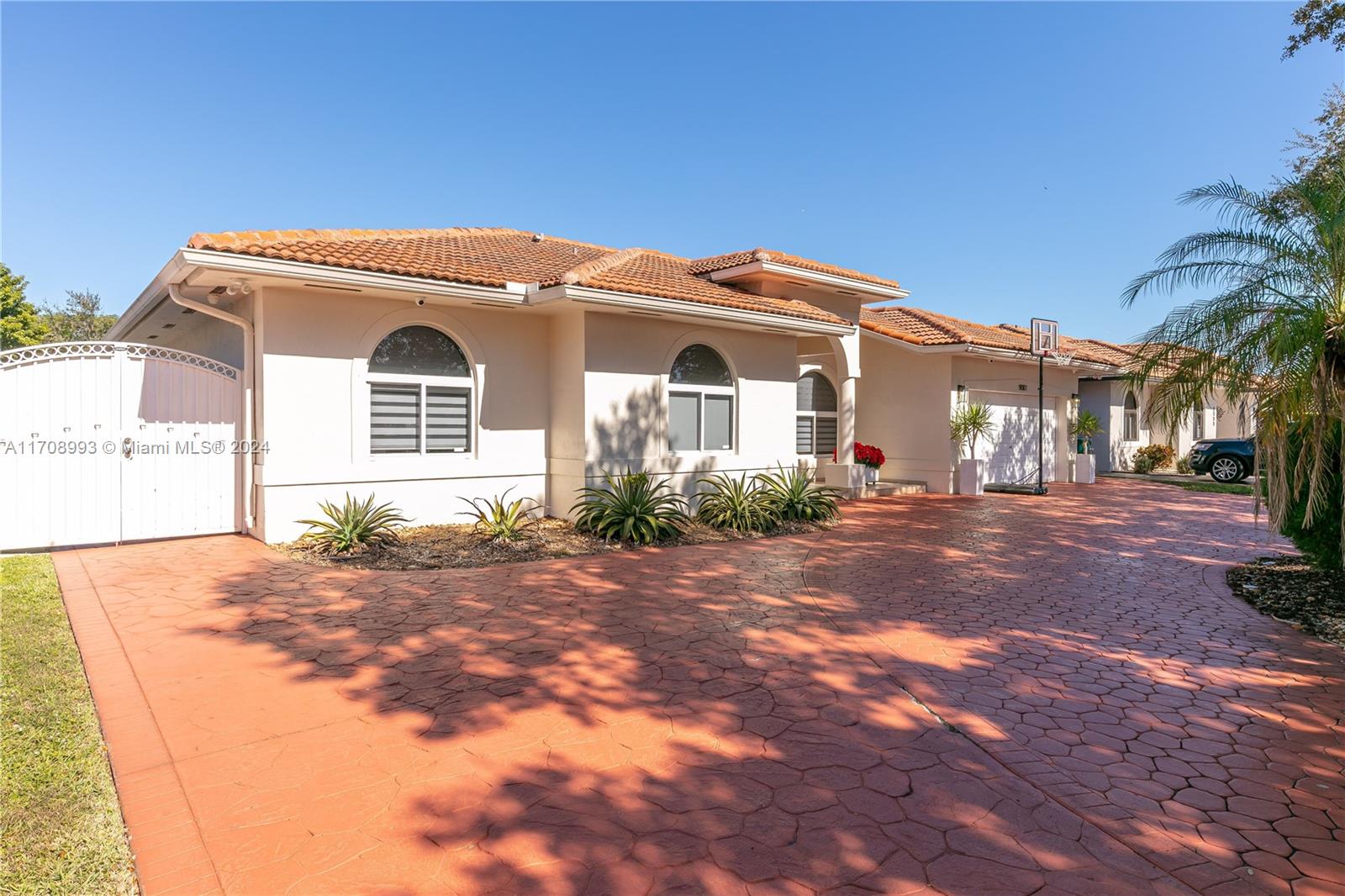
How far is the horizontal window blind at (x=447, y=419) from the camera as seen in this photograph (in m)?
11.3

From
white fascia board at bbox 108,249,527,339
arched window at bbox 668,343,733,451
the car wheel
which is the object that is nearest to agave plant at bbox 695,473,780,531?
arched window at bbox 668,343,733,451

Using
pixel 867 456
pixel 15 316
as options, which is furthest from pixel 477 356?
pixel 15 316

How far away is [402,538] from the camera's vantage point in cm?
1035

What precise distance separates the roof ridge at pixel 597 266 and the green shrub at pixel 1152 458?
21200 millimetres

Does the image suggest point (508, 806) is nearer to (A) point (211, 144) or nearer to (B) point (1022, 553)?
(B) point (1022, 553)

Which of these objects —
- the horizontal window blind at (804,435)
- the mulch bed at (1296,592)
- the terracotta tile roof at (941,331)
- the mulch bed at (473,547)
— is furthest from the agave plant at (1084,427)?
the mulch bed at (473,547)

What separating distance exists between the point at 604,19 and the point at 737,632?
47.2 feet

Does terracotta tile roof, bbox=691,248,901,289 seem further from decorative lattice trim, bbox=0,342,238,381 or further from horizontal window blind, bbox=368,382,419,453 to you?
decorative lattice trim, bbox=0,342,238,381

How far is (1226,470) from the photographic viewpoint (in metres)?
22.9

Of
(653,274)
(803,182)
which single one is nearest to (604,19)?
(653,274)

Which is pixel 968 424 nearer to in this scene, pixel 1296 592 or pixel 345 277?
pixel 1296 592

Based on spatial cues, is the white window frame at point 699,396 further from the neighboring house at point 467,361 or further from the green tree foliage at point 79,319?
the green tree foliage at point 79,319

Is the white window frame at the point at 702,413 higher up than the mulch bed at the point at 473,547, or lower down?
higher up

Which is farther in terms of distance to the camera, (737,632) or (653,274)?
(653,274)
